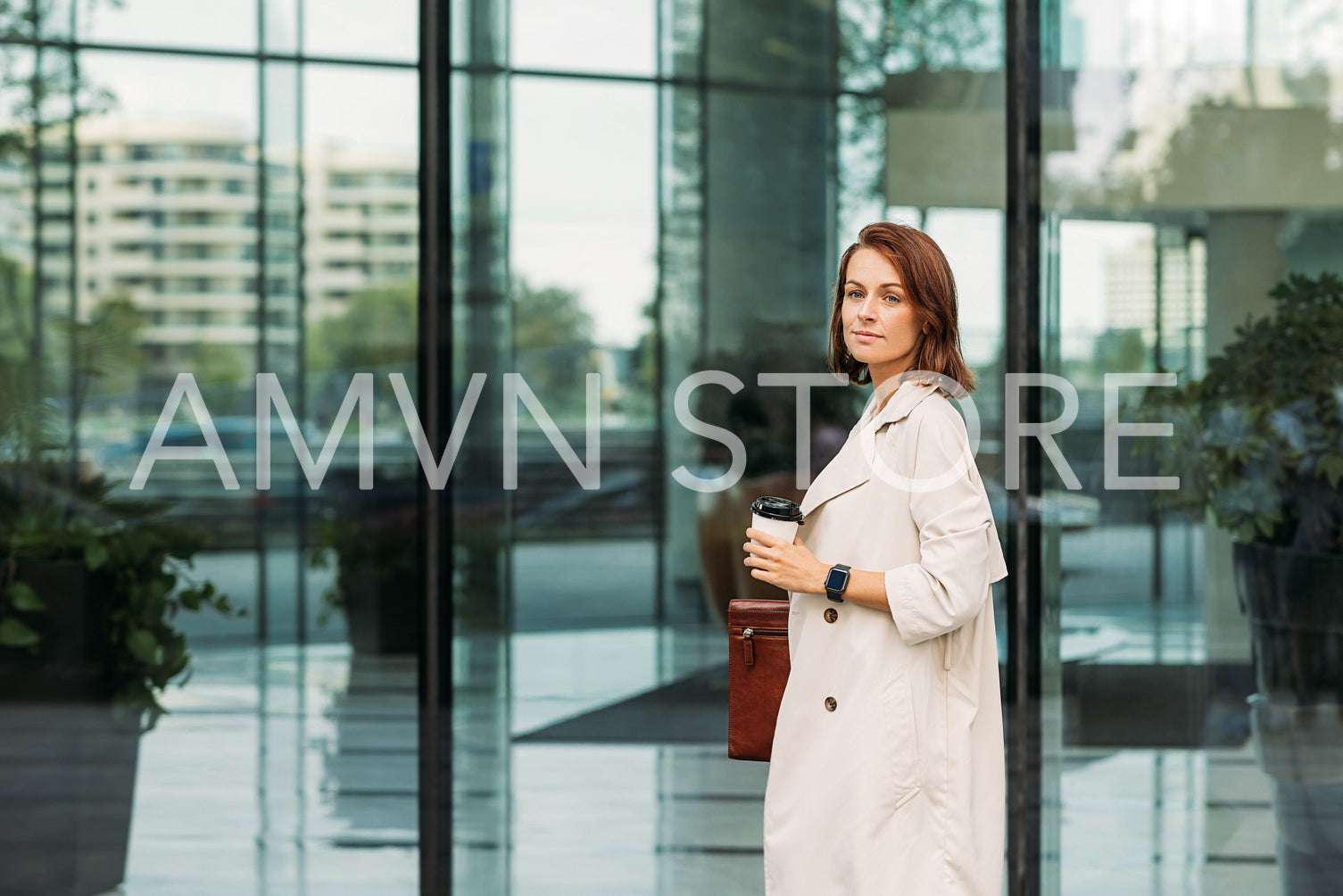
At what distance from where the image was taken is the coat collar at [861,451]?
2254 mm

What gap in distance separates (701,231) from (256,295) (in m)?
1.36

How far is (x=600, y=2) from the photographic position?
4023 millimetres

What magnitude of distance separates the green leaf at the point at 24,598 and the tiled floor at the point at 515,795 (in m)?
0.49

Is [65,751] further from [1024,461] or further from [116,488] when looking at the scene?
[1024,461]

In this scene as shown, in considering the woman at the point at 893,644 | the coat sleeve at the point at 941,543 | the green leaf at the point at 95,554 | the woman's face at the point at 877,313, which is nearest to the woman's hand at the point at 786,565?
the woman at the point at 893,644

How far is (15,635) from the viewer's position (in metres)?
3.99

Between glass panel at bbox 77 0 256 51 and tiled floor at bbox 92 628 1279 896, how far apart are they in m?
1.84

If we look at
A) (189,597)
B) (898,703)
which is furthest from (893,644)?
(189,597)

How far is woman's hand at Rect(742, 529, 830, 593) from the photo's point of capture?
7.21ft

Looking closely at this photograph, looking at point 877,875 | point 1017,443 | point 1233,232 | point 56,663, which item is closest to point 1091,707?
point 1017,443

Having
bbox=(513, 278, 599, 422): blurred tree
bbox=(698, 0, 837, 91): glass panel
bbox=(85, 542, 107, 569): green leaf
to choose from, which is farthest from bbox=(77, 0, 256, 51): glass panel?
bbox=(85, 542, 107, 569): green leaf

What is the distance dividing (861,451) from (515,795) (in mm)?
2215

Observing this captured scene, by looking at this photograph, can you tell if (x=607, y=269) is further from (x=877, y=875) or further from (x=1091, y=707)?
(x=877, y=875)

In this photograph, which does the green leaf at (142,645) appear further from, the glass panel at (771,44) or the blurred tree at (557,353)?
the glass panel at (771,44)
